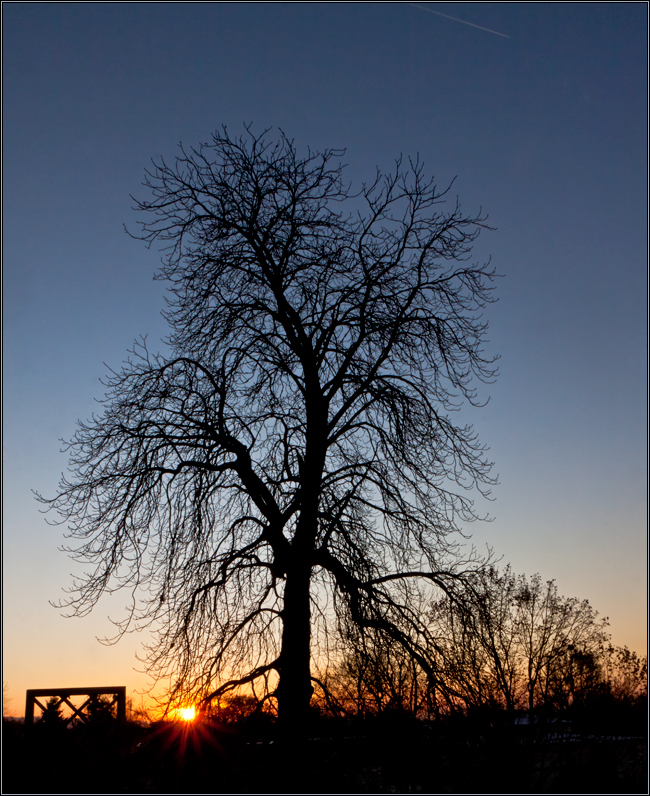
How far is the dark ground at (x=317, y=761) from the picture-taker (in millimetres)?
10141

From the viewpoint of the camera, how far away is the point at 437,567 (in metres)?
11.6

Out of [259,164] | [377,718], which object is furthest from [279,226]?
[377,718]

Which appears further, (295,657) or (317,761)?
(295,657)

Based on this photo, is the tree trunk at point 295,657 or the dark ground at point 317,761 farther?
the tree trunk at point 295,657

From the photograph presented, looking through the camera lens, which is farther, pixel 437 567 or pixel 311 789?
pixel 437 567

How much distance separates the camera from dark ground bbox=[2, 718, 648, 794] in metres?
10.1

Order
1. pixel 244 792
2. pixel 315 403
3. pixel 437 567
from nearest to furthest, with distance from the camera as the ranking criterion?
pixel 244 792 → pixel 437 567 → pixel 315 403

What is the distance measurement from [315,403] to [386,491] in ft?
6.65

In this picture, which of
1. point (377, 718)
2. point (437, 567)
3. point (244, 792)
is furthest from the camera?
point (437, 567)

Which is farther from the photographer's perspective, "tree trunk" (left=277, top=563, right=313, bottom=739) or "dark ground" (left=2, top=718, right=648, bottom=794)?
"tree trunk" (left=277, top=563, right=313, bottom=739)

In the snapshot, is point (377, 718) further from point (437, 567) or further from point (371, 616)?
point (437, 567)

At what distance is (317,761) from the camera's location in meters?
10.6

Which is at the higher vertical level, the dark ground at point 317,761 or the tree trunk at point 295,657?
the tree trunk at point 295,657

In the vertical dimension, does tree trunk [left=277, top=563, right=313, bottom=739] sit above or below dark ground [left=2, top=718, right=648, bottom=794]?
above
